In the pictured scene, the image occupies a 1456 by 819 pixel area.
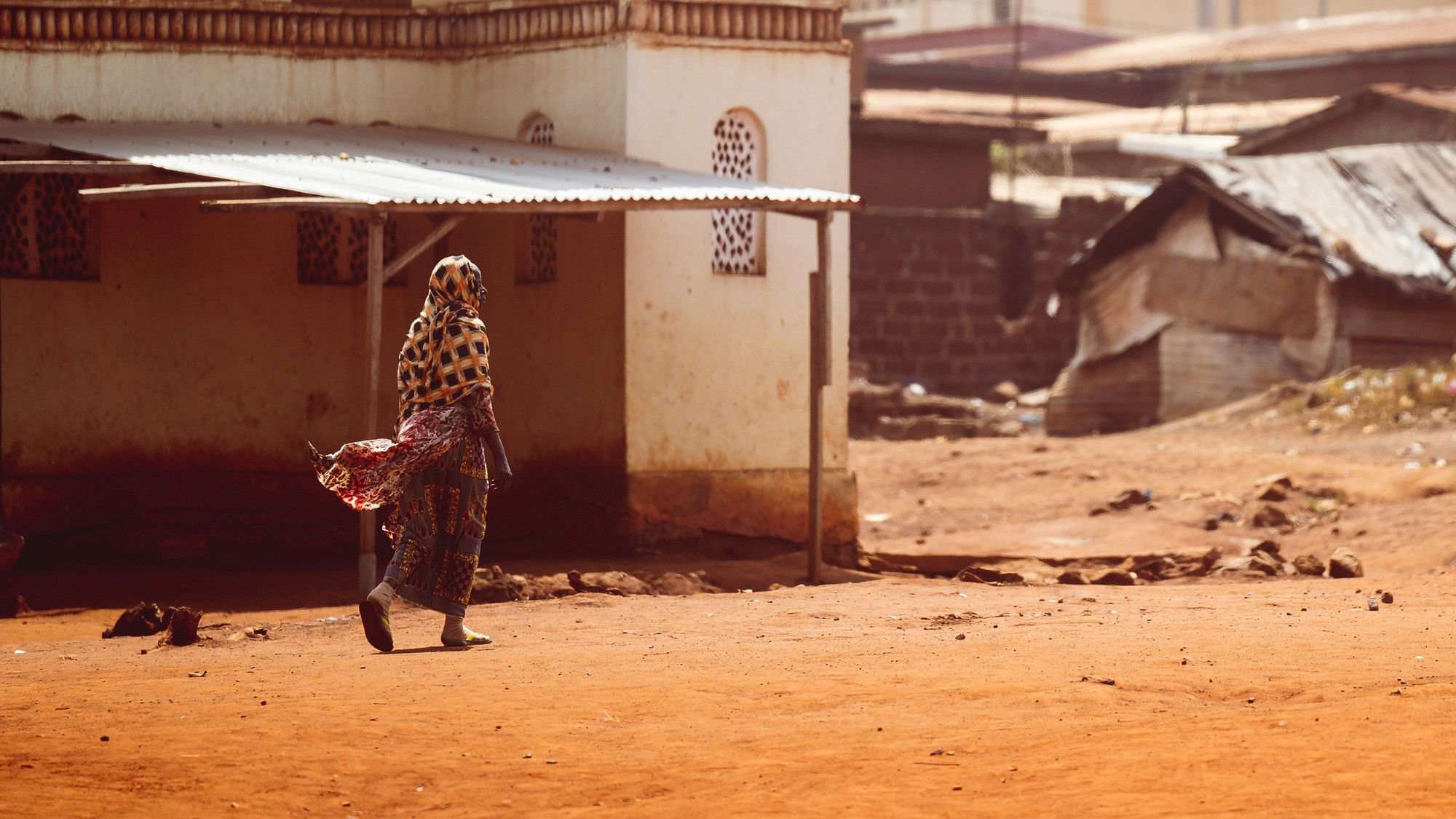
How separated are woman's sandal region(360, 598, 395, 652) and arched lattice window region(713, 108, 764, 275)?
523 centimetres

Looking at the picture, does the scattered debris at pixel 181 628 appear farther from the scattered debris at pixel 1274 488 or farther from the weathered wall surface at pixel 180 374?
the scattered debris at pixel 1274 488

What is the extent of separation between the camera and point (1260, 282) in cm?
2042

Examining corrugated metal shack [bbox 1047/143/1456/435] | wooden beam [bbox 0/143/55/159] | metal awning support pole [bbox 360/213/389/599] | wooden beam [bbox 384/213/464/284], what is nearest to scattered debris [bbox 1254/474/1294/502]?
corrugated metal shack [bbox 1047/143/1456/435]

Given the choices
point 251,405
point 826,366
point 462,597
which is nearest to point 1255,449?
point 826,366

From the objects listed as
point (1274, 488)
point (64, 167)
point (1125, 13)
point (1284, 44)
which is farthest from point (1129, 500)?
point (1125, 13)

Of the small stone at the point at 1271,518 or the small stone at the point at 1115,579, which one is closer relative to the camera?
the small stone at the point at 1115,579

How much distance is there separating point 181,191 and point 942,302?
15921 millimetres

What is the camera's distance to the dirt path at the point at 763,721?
5375 mm

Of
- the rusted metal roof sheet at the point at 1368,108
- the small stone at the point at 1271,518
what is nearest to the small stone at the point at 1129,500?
the small stone at the point at 1271,518

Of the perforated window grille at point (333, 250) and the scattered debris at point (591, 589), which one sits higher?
the perforated window grille at point (333, 250)

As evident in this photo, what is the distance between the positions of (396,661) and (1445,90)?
70.6 ft

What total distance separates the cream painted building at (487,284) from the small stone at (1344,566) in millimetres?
3263

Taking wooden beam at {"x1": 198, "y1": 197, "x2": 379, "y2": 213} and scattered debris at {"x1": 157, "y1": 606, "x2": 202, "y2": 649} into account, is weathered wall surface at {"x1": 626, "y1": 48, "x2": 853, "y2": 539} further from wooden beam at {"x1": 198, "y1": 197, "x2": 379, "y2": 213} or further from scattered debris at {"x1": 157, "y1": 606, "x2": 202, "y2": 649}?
A: scattered debris at {"x1": 157, "y1": 606, "x2": 202, "y2": 649}

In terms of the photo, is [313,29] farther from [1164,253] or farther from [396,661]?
[1164,253]
